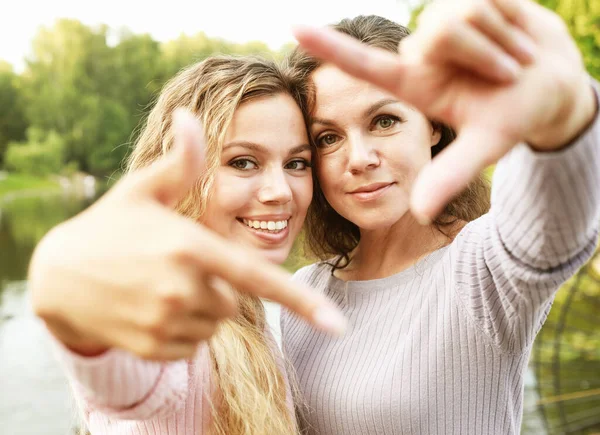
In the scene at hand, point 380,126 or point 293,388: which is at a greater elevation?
point 380,126

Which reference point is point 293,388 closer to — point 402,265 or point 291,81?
point 402,265

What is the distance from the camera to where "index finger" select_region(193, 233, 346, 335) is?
2.11 ft

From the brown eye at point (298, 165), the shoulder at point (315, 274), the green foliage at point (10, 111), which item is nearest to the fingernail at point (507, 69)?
the brown eye at point (298, 165)

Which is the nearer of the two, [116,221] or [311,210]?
[116,221]

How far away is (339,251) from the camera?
2057 mm

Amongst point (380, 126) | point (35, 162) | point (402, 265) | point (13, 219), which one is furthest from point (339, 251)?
point (35, 162)

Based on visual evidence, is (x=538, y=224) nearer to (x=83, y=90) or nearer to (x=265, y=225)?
(x=265, y=225)

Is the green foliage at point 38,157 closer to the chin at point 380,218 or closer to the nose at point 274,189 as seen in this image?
the nose at point 274,189

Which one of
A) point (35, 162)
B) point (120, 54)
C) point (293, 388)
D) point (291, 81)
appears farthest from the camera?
point (120, 54)

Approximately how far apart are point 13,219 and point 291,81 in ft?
57.7

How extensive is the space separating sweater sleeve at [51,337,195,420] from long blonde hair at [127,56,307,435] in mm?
360

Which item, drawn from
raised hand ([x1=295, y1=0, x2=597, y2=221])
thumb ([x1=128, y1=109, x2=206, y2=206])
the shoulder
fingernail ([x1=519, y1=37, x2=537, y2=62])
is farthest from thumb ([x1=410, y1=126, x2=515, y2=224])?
the shoulder

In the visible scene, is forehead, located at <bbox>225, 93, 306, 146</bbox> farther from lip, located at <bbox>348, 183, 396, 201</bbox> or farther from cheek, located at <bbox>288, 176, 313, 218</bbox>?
lip, located at <bbox>348, 183, 396, 201</bbox>

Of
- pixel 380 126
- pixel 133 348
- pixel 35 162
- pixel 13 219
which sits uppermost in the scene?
pixel 133 348
